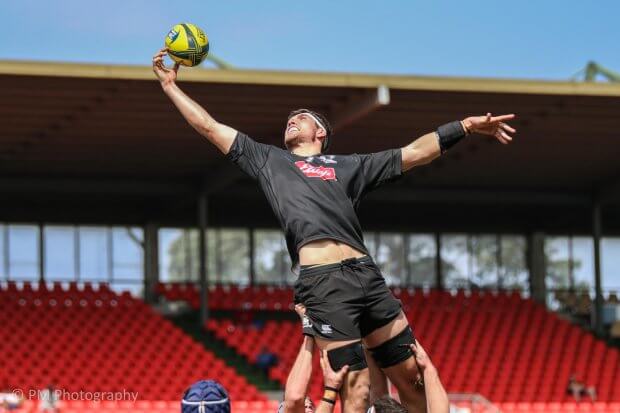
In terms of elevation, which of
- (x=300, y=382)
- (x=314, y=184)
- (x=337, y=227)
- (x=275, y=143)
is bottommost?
(x=300, y=382)

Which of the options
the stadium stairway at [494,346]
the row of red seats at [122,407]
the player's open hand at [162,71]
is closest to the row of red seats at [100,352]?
the stadium stairway at [494,346]

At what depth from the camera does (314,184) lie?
5.93 metres

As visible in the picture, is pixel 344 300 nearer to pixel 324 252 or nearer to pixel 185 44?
pixel 324 252

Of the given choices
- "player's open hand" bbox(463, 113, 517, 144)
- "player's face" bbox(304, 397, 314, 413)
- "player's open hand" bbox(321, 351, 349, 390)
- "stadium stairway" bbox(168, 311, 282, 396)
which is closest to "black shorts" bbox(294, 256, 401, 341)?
"player's open hand" bbox(321, 351, 349, 390)

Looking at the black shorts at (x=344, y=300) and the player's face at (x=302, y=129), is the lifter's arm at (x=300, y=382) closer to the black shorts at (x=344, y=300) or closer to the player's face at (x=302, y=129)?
the black shorts at (x=344, y=300)

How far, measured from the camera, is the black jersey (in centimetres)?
589

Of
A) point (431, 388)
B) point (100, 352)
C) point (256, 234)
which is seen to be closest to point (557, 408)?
point (100, 352)

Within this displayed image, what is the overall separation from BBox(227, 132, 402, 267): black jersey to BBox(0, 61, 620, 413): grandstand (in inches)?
440

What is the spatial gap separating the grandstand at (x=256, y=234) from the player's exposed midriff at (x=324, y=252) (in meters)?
11.5

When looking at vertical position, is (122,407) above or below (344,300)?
below

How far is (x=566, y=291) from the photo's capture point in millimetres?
28688

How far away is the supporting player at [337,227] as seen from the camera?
19.0ft

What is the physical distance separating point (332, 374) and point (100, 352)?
51.7ft

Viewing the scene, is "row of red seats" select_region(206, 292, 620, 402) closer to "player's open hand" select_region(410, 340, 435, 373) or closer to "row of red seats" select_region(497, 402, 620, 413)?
"row of red seats" select_region(497, 402, 620, 413)
